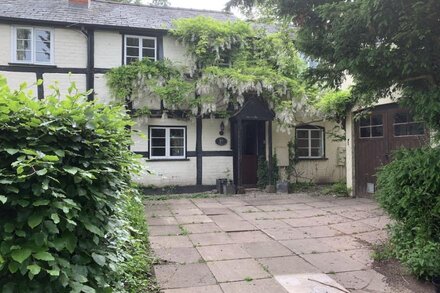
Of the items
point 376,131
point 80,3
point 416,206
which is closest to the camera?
point 416,206

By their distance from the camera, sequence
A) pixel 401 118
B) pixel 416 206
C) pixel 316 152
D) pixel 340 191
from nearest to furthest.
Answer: pixel 416 206, pixel 401 118, pixel 340 191, pixel 316 152

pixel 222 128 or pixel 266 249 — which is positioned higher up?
pixel 222 128

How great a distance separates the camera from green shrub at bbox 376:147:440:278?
12.6 feet

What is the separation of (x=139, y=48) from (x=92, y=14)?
1.99 meters

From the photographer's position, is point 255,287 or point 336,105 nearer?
point 255,287

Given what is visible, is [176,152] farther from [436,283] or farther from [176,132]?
[436,283]

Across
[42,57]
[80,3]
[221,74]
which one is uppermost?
[80,3]

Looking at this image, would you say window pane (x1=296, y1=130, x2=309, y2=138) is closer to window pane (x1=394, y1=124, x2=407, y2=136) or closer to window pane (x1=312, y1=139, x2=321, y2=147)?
window pane (x1=312, y1=139, x2=321, y2=147)

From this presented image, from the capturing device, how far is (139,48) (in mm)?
11109

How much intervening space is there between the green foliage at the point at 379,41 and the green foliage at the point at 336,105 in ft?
17.0

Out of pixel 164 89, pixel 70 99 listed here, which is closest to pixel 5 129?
pixel 70 99

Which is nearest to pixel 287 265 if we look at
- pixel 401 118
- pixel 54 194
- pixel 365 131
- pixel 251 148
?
pixel 54 194

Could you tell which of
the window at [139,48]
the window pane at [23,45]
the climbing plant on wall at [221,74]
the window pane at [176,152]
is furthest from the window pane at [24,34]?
the window pane at [176,152]

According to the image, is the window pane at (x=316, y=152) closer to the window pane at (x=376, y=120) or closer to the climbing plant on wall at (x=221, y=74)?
the climbing plant on wall at (x=221, y=74)
